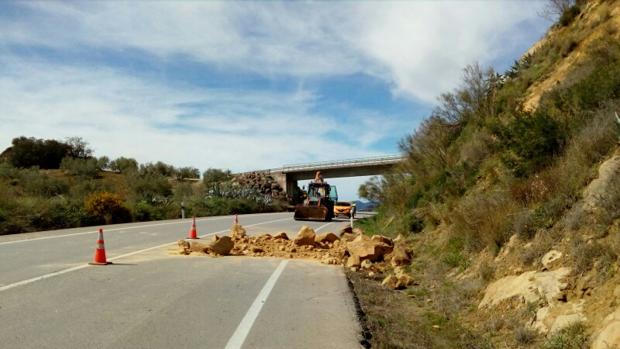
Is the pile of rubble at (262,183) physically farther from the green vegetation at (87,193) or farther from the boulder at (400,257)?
the boulder at (400,257)

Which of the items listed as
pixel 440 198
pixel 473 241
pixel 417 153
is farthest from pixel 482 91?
pixel 473 241

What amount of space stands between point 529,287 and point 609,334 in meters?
2.04

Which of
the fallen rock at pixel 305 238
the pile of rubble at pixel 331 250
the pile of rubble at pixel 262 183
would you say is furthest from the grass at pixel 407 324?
the pile of rubble at pixel 262 183

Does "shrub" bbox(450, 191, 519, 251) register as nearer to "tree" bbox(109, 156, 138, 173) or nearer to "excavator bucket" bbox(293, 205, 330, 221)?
"excavator bucket" bbox(293, 205, 330, 221)

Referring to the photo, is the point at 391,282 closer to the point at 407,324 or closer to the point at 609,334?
the point at 407,324

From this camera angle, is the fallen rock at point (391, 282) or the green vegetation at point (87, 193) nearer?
the fallen rock at point (391, 282)

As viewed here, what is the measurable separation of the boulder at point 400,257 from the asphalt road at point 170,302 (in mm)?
1533

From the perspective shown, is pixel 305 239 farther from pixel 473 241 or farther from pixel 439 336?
pixel 439 336

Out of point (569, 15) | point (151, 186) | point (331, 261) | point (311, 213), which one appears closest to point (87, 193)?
point (311, 213)

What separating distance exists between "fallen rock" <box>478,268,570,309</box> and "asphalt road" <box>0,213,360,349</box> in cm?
205

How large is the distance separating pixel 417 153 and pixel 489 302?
17661mm

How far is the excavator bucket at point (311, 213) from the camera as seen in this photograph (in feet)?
107

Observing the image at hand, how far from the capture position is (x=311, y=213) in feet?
108

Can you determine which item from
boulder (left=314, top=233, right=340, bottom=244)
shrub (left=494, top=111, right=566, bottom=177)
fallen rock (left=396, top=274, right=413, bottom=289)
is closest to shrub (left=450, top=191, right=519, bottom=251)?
shrub (left=494, top=111, right=566, bottom=177)
